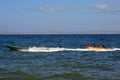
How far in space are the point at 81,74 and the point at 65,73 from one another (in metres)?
1.13

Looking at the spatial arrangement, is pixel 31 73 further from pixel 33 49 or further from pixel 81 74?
pixel 33 49

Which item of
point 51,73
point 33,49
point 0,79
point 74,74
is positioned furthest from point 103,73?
point 33,49

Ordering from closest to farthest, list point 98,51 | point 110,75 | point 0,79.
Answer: point 0,79 < point 110,75 < point 98,51

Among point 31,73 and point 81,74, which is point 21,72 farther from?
point 81,74

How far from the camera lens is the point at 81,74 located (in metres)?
22.6

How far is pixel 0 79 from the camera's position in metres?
20.3

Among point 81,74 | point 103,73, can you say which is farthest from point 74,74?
point 103,73

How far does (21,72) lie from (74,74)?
3793 mm

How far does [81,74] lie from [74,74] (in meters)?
0.47

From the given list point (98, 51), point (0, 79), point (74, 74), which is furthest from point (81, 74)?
point (98, 51)

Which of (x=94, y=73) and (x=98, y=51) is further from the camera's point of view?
(x=98, y=51)

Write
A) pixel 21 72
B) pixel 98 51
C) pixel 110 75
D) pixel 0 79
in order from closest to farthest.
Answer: pixel 0 79, pixel 110 75, pixel 21 72, pixel 98 51

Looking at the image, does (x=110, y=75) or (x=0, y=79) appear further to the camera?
(x=110, y=75)

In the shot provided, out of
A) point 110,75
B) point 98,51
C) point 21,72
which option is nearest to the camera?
point 110,75
